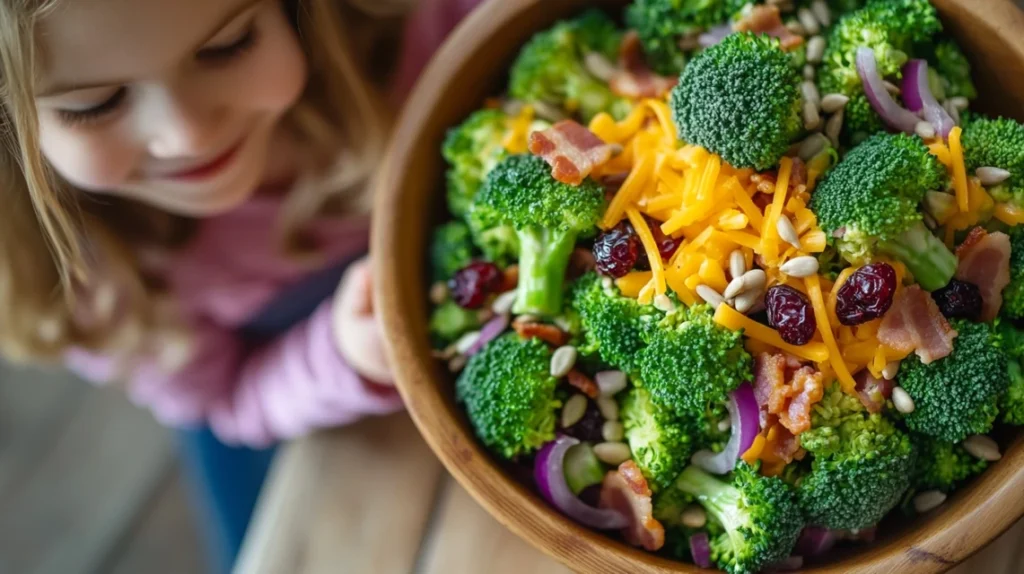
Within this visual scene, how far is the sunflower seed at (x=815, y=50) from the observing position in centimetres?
85

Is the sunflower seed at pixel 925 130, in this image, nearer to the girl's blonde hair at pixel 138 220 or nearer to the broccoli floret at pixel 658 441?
the broccoli floret at pixel 658 441

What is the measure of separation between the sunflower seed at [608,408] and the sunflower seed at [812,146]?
29 cm

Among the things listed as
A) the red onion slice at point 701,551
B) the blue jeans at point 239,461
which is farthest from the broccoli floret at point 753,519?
the blue jeans at point 239,461

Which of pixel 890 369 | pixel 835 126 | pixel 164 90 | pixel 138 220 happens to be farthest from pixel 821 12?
pixel 138 220

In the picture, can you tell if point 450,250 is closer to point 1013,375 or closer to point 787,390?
point 787,390

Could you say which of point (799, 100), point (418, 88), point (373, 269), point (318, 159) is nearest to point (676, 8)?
point (799, 100)

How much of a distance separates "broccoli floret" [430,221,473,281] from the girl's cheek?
352 mm

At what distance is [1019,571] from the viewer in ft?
2.92

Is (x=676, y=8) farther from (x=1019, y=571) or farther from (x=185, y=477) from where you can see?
(x=185, y=477)

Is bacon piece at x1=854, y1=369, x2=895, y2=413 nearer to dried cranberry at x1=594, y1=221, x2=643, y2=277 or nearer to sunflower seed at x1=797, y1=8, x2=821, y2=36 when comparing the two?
dried cranberry at x1=594, y1=221, x2=643, y2=277

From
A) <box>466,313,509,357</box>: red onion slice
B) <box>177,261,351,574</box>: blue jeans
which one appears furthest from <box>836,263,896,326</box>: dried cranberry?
<box>177,261,351,574</box>: blue jeans

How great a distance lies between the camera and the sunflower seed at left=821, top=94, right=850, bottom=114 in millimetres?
810

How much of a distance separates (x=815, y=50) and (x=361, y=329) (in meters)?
0.65

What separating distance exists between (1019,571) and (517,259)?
59 centimetres
